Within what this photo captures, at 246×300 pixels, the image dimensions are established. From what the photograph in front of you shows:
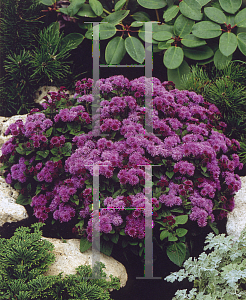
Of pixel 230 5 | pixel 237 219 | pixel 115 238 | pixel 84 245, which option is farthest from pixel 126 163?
pixel 230 5

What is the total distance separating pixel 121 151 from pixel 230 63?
5.80 ft

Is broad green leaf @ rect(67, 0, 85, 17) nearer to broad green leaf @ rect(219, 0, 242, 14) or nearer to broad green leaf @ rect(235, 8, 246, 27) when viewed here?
broad green leaf @ rect(219, 0, 242, 14)

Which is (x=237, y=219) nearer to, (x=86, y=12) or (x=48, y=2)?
(x=86, y=12)

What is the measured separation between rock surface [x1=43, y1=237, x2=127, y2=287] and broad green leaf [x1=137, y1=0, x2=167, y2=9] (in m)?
2.49

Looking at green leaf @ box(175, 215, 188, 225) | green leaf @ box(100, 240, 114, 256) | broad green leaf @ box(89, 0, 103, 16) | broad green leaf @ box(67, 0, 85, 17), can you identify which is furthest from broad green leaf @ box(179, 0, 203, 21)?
green leaf @ box(100, 240, 114, 256)

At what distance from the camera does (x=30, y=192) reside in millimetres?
2156

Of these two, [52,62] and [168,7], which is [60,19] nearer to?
[52,62]

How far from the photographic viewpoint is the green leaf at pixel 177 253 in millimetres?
1768

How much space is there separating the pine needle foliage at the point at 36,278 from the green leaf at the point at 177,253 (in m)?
0.38

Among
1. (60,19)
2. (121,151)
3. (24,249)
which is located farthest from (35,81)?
(24,249)

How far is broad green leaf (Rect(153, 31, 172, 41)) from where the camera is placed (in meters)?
2.85

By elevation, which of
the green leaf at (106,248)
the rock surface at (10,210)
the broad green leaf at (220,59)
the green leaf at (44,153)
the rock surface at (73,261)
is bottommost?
the rock surface at (73,261)

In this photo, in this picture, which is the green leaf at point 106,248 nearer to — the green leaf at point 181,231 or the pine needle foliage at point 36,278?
the pine needle foliage at point 36,278

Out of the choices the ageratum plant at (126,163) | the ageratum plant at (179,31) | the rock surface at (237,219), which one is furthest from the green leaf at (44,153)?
the rock surface at (237,219)
